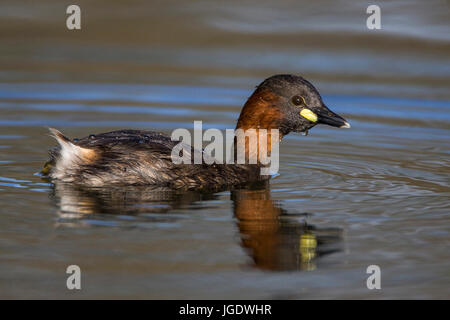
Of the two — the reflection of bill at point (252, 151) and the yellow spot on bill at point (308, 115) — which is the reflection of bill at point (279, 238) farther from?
the yellow spot on bill at point (308, 115)

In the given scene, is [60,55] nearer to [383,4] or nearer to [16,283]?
[383,4]

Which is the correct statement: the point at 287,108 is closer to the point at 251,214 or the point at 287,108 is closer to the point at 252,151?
the point at 252,151

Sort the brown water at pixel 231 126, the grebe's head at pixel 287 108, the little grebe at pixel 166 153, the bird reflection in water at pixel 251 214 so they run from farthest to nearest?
the grebe's head at pixel 287 108 → the little grebe at pixel 166 153 → the bird reflection in water at pixel 251 214 → the brown water at pixel 231 126

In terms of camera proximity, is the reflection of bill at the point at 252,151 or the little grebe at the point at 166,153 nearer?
the little grebe at the point at 166,153

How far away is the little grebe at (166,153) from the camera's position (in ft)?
25.1

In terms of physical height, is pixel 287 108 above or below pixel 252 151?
above

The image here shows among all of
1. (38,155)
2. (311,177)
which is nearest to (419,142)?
(311,177)

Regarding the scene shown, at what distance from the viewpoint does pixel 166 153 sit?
7.81 m

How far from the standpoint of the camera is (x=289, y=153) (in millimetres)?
9508

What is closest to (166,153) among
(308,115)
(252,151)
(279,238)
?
(252,151)

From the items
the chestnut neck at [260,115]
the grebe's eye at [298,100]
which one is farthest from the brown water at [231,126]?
the grebe's eye at [298,100]

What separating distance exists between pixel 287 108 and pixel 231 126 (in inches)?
92.0

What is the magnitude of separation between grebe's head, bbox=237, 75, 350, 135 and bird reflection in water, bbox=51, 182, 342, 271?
66cm

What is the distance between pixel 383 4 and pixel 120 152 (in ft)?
27.0
